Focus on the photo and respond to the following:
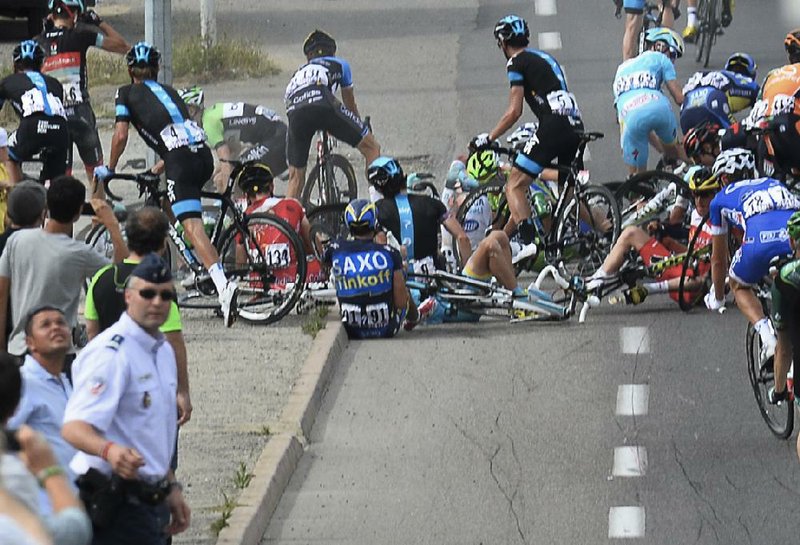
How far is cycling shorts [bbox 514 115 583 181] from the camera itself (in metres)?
15.9

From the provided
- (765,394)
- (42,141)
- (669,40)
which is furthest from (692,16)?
(765,394)

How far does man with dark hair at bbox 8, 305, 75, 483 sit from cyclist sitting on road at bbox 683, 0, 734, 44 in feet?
54.7

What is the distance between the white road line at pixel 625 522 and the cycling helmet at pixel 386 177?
16.6 feet

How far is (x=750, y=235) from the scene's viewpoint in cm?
1223

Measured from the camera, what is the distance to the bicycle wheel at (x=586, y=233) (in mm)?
15859

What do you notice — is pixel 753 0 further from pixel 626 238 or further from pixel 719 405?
pixel 719 405

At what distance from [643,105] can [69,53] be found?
208 inches

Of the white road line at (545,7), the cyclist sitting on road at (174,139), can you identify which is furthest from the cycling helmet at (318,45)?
the white road line at (545,7)

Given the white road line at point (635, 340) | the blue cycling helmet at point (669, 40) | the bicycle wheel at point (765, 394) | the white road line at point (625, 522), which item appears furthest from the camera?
the blue cycling helmet at point (669, 40)

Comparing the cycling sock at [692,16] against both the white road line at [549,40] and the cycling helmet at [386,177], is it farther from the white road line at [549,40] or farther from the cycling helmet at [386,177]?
the cycling helmet at [386,177]

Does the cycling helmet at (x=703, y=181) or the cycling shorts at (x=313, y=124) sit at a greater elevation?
the cycling helmet at (x=703, y=181)

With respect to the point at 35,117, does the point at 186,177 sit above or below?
below

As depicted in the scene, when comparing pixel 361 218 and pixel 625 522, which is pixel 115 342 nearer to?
pixel 625 522

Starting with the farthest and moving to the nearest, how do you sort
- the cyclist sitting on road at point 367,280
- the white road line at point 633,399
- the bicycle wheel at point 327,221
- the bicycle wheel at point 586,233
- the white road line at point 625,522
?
1. the bicycle wheel at point 327,221
2. the bicycle wheel at point 586,233
3. the cyclist sitting on road at point 367,280
4. the white road line at point 633,399
5. the white road line at point 625,522
